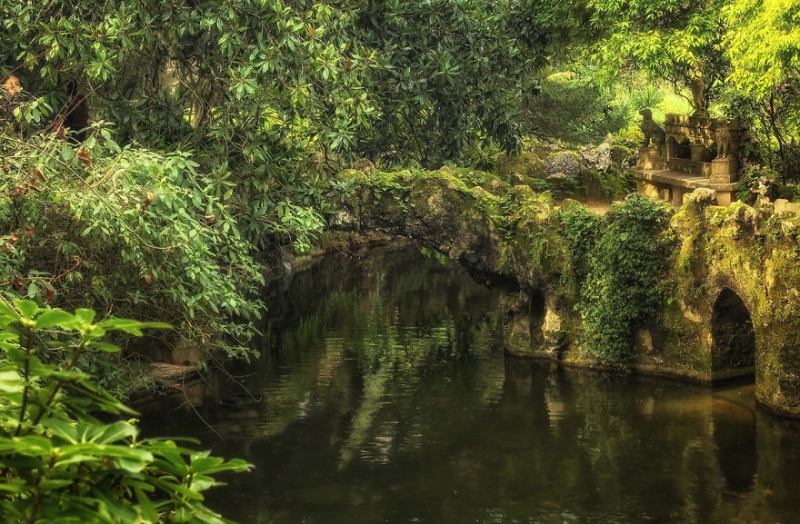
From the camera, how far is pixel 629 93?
39125 mm

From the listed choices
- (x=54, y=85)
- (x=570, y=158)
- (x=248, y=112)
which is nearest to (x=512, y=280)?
(x=570, y=158)

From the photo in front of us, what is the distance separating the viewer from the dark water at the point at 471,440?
1695 cm

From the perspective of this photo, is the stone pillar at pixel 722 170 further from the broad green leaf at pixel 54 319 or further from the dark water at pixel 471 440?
the broad green leaf at pixel 54 319

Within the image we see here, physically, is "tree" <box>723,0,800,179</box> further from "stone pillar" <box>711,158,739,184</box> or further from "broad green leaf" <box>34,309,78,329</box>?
"broad green leaf" <box>34,309,78,329</box>

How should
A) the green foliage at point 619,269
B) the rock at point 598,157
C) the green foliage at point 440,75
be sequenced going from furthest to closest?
the rock at point 598,157 → the green foliage at point 619,269 → the green foliage at point 440,75

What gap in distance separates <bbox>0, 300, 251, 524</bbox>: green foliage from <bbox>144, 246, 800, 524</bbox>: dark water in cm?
1456

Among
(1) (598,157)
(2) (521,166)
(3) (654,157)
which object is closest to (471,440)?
(3) (654,157)

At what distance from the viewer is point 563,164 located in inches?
1191

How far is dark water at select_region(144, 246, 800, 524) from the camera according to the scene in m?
17.0

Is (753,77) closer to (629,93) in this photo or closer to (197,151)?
(197,151)

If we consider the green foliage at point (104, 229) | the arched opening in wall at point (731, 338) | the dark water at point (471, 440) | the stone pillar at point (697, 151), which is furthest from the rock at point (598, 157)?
the green foliage at point (104, 229)

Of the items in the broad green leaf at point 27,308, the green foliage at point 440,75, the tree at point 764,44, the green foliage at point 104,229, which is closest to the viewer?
the broad green leaf at point 27,308

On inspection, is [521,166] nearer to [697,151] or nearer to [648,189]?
[648,189]

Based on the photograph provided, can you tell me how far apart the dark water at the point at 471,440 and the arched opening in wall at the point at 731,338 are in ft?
1.95
